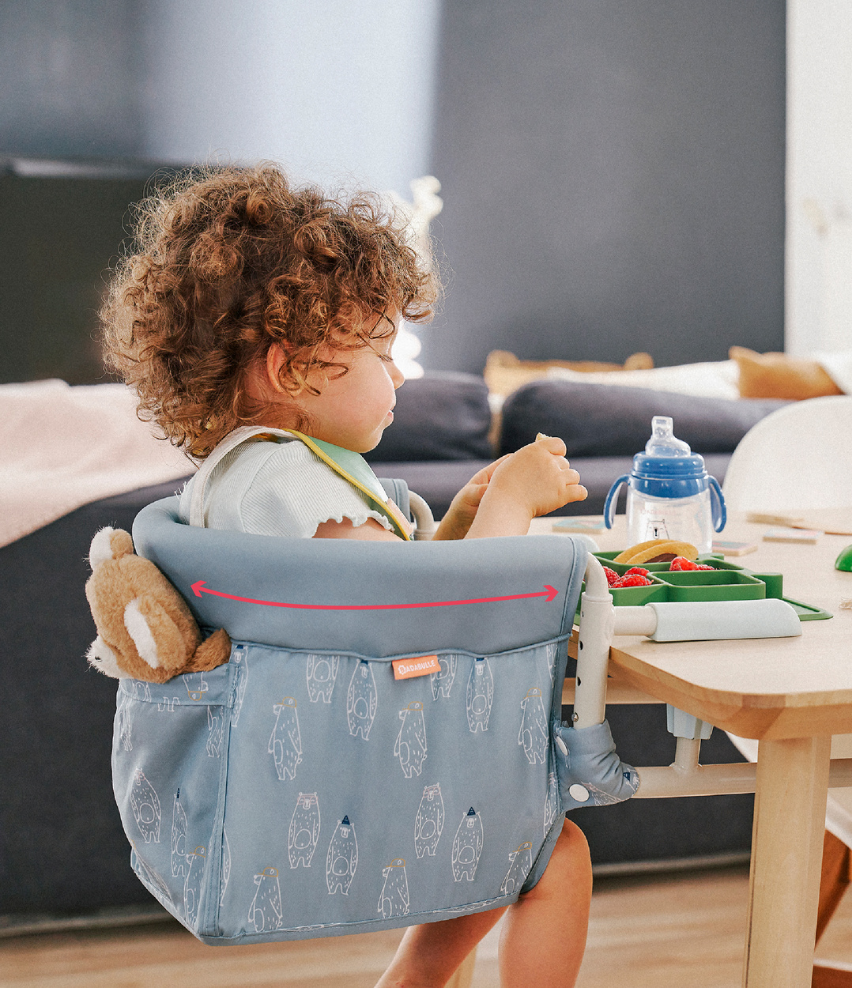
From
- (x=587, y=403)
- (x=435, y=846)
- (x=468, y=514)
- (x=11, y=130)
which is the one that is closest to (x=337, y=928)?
(x=435, y=846)

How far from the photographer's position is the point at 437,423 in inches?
67.0

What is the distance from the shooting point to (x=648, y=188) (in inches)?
177

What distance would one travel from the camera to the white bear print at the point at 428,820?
2.00 ft

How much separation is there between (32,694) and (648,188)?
13.0 feet

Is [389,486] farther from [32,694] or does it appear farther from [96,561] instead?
[32,694]

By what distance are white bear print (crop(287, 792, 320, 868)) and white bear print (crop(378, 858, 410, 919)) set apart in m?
0.05

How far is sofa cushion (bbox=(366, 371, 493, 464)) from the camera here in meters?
1.69

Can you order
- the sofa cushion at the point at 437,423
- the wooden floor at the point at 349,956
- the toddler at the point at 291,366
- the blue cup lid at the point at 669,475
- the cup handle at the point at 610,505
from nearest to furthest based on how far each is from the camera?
1. the toddler at the point at 291,366
2. the blue cup lid at the point at 669,475
3. the cup handle at the point at 610,505
4. the wooden floor at the point at 349,956
5. the sofa cushion at the point at 437,423

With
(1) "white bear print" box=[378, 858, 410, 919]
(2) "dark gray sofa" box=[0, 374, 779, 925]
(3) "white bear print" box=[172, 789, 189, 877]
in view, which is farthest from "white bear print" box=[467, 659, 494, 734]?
(2) "dark gray sofa" box=[0, 374, 779, 925]

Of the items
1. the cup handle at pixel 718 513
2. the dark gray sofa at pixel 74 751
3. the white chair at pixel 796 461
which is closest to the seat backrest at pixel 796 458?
the white chair at pixel 796 461

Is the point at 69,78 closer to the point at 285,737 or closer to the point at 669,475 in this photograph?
the point at 669,475

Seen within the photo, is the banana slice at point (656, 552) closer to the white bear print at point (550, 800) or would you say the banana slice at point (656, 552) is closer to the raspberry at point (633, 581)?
the raspberry at point (633, 581)

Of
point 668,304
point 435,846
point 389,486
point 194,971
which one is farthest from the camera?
point 668,304

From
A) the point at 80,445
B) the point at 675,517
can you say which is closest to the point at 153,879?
the point at 675,517
